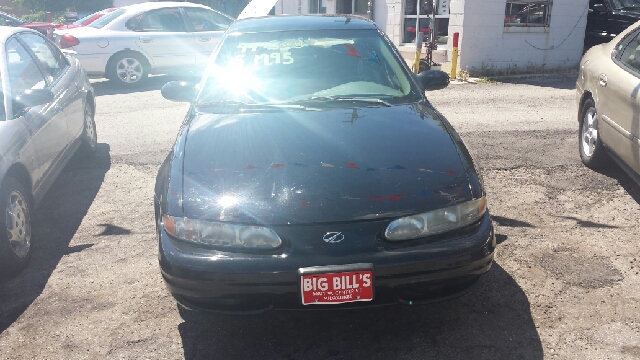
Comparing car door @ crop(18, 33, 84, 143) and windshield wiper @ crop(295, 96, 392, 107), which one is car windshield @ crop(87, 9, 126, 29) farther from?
windshield wiper @ crop(295, 96, 392, 107)

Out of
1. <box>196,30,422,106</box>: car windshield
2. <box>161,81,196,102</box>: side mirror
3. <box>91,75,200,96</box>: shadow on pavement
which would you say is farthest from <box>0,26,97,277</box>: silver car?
<box>91,75,200,96</box>: shadow on pavement

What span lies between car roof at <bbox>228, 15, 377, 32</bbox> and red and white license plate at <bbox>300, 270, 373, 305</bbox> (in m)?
2.39

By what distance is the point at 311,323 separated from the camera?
123 inches

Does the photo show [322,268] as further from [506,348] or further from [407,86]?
[407,86]

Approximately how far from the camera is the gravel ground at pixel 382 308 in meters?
2.90

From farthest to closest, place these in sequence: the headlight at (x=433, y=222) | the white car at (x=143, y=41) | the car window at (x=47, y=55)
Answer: the white car at (x=143, y=41)
the car window at (x=47, y=55)
the headlight at (x=433, y=222)

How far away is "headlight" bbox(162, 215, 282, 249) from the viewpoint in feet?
8.59

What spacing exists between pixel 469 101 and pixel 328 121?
20.1ft

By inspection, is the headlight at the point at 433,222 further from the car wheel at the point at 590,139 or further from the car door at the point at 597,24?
the car door at the point at 597,24

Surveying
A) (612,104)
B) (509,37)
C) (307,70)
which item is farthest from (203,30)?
(612,104)

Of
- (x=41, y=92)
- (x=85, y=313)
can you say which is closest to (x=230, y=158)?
(x=85, y=313)

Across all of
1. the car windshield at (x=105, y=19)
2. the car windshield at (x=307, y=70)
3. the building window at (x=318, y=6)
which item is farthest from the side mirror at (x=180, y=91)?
the building window at (x=318, y=6)

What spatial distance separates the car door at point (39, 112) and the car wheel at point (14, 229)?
0.32 m

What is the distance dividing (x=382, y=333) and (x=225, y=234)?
3.27ft
